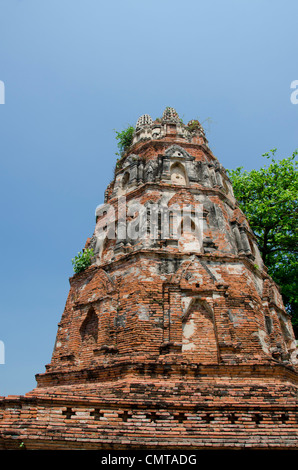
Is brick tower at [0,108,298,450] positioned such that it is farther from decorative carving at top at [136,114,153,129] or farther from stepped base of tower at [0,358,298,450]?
decorative carving at top at [136,114,153,129]

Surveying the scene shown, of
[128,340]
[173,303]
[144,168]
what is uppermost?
[144,168]

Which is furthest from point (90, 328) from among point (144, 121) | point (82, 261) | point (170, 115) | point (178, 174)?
point (170, 115)

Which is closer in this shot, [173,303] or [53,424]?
[53,424]

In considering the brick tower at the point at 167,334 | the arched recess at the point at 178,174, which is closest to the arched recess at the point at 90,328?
the brick tower at the point at 167,334

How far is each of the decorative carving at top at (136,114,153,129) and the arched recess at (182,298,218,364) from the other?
32.8 ft

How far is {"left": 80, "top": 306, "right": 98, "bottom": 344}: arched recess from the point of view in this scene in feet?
35.7

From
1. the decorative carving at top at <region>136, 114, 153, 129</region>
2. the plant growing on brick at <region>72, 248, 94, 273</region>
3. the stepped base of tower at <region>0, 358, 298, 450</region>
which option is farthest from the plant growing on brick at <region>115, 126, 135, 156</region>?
the stepped base of tower at <region>0, 358, 298, 450</region>

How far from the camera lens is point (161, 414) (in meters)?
7.44

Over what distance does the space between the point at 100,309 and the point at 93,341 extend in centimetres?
98

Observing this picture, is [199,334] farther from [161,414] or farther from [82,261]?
[82,261]

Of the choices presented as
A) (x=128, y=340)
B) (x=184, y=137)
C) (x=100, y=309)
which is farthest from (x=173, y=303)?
(x=184, y=137)
